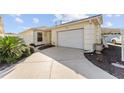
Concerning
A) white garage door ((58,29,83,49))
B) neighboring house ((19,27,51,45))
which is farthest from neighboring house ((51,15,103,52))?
neighboring house ((19,27,51,45))

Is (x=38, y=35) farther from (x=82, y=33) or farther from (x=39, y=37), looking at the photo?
(x=82, y=33)

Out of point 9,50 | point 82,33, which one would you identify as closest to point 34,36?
point 82,33

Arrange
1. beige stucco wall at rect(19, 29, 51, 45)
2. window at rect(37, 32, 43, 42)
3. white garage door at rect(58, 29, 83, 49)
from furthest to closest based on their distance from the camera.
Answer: window at rect(37, 32, 43, 42) → beige stucco wall at rect(19, 29, 51, 45) → white garage door at rect(58, 29, 83, 49)

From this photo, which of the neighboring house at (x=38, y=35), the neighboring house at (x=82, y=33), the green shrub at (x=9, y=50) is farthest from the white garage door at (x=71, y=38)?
the green shrub at (x=9, y=50)

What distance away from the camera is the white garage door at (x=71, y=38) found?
427 inches

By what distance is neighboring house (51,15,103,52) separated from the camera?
1011 cm

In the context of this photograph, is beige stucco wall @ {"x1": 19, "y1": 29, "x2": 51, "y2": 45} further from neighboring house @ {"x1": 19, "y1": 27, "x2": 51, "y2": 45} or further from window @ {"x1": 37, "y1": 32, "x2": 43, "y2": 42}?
window @ {"x1": 37, "y1": 32, "x2": 43, "y2": 42}

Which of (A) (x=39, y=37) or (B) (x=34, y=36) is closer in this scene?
(B) (x=34, y=36)

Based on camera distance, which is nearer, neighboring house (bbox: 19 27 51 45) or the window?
neighboring house (bbox: 19 27 51 45)

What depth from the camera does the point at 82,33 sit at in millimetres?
10641

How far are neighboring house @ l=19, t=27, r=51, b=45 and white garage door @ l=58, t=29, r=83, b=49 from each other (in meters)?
1.96

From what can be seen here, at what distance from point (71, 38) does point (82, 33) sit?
4.37ft
